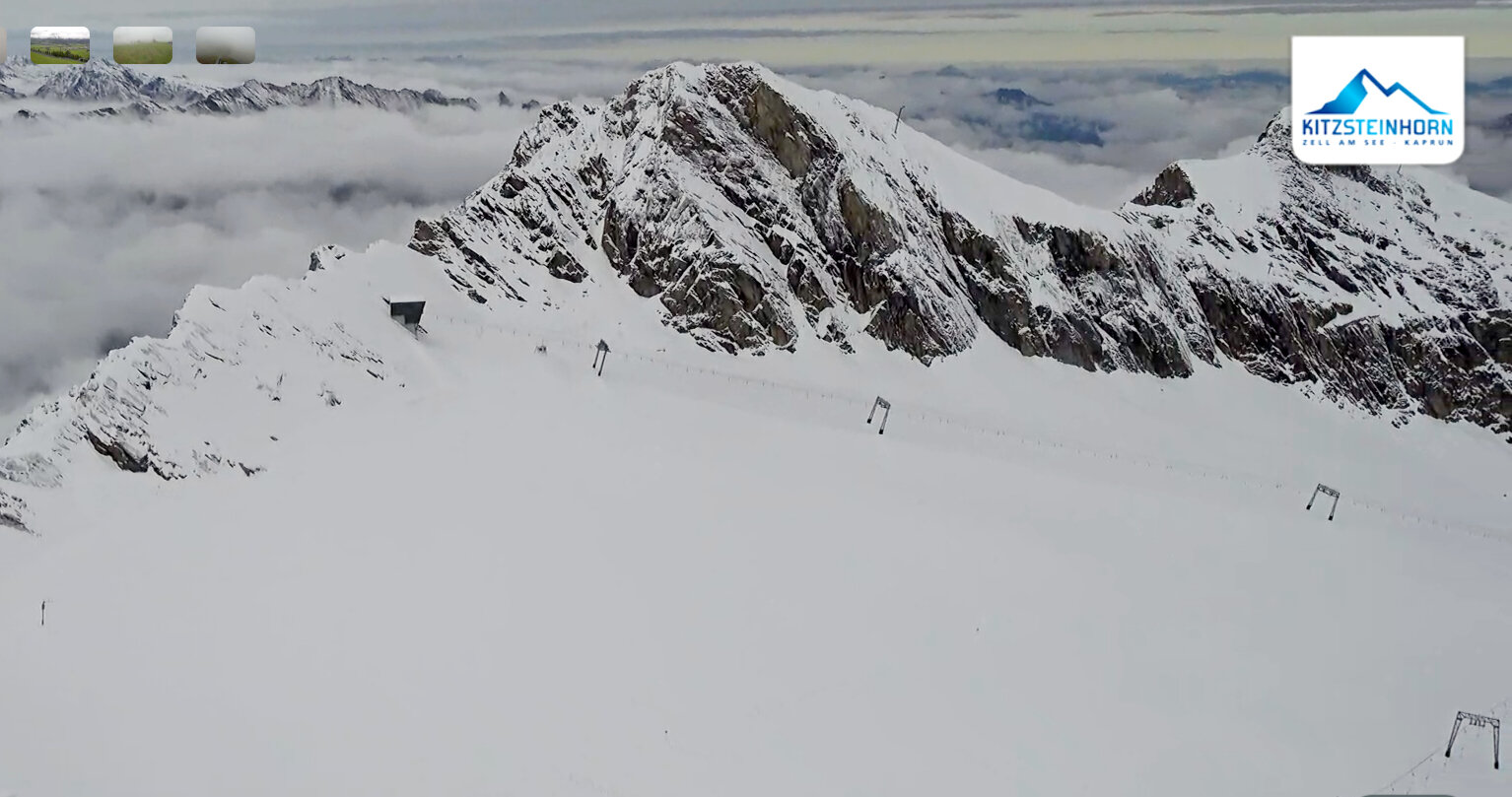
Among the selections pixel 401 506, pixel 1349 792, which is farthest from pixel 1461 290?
A: pixel 401 506

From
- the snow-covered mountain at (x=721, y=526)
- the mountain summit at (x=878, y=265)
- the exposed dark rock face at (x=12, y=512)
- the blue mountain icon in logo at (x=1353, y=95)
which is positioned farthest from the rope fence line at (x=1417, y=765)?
the exposed dark rock face at (x=12, y=512)

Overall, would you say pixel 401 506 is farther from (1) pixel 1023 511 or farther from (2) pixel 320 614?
(1) pixel 1023 511

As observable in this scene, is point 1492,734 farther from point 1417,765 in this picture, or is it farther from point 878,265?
point 878,265

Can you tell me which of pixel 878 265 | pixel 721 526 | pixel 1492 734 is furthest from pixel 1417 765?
pixel 878 265

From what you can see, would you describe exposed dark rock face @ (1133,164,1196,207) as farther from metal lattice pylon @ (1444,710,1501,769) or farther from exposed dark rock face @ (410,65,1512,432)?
metal lattice pylon @ (1444,710,1501,769)

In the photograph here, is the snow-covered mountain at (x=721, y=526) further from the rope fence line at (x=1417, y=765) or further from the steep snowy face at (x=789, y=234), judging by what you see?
the steep snowy face at (x=789, y=234)

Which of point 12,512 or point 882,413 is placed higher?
point 12,512
